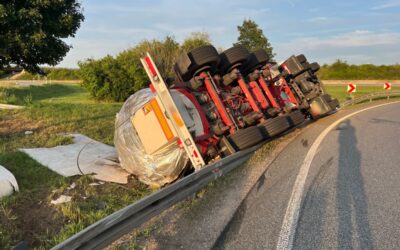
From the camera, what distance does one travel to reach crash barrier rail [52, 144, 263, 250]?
2.75 m

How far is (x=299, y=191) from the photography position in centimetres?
480

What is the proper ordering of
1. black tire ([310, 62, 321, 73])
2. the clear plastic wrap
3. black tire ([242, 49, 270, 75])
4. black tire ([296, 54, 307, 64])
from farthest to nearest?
black tire ([310, 62, 321, 73])
black tire ([296, 54, 307, 64])
black tire ([242, 49, 270, 75])
the clear plastic wrap

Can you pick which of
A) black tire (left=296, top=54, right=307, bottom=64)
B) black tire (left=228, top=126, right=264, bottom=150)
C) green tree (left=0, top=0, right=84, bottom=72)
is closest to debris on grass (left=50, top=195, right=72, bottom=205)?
black tire (left=228, top=126, right=264, bottom=150)

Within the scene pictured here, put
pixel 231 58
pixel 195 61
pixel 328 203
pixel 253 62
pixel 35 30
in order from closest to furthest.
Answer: pixel 328 203 → pixel 195 61 → pixel 231 58 → pixel 253 62 → pixel 35 30

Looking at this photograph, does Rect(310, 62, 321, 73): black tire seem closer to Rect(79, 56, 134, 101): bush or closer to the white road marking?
the white road marking

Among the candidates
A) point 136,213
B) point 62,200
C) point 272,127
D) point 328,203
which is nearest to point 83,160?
point 62,200

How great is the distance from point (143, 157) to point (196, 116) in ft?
3.40

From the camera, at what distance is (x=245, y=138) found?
614 cm

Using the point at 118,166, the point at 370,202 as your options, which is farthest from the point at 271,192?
the point at 118,166

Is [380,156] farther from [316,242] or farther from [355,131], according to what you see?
[316,242]

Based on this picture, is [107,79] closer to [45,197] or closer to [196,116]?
[196,116]

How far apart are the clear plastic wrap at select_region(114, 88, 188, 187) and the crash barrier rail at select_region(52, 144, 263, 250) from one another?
0.73m

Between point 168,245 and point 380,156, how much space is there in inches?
195

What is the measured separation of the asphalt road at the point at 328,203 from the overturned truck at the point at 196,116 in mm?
845
